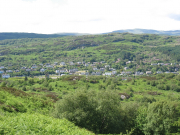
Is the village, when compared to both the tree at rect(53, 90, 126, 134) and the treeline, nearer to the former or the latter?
the treeline

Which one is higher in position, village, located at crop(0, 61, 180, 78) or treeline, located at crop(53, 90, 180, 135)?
treeline, located at crop(53, 90, 180, 135)

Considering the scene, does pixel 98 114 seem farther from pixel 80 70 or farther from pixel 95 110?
pixel 80 70

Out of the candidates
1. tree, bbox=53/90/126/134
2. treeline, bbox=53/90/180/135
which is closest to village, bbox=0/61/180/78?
treeline, bbox=53/90/180/135

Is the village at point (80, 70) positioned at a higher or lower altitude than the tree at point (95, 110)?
lower

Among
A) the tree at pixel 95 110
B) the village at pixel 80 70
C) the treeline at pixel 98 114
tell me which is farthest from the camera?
the village at pixel 80 70

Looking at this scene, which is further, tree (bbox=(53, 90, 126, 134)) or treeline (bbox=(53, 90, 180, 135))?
tree (bbox=(53, 90, 126, 134))

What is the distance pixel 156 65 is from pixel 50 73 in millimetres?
132786

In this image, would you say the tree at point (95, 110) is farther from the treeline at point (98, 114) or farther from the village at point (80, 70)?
the village at point (80, 70)

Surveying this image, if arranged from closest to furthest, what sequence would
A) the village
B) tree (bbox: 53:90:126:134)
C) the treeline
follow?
the treeline, tree (bbox: 53:90:126:134), the village

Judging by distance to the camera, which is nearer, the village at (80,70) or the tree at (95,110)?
the tree at (95,110)

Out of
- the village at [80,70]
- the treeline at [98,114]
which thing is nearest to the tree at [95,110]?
the treeline at [98,114]

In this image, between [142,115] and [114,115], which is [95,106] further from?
[142,115]

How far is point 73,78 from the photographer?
10956 cm

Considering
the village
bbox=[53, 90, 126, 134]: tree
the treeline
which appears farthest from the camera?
the village
